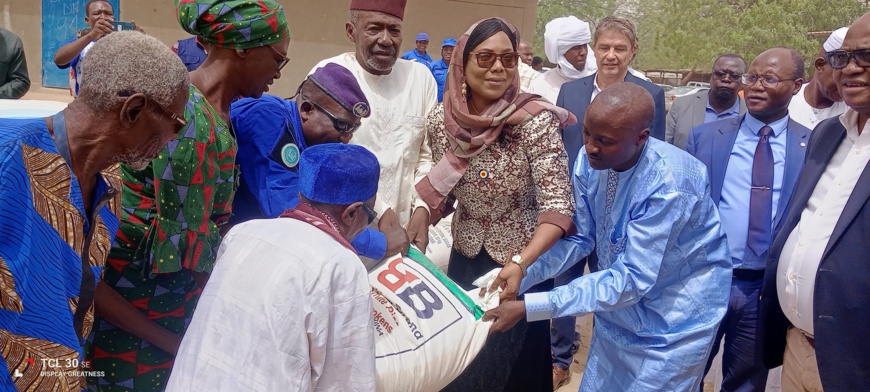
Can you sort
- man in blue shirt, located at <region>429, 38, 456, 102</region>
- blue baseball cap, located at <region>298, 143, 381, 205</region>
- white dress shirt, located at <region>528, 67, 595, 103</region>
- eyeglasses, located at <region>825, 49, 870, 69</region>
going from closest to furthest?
blue baseball cap, located at <region>298, 143, 381, 205</region> → eyeglasses, located at <region>825, 49, 870, 69</region> → white dress shirt, located at <region>528, 67, 595, 103</region> → man in blue shirt, located at <region>429, 38, 456, 102</region>

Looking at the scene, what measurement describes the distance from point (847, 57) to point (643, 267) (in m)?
1.05

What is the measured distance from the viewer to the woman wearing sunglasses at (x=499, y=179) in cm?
302

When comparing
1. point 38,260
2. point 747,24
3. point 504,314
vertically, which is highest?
point 747,24

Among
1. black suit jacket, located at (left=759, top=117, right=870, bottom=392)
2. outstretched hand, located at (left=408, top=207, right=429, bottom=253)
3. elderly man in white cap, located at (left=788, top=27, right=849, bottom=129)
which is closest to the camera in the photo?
black suit jacket, located at (left=759, top=117, right=870, bottom=392)

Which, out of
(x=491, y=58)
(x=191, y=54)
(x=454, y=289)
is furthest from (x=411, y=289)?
(x=191, y=54)

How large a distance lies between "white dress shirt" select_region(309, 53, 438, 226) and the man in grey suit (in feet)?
8.32

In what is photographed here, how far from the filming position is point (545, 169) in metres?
3.01

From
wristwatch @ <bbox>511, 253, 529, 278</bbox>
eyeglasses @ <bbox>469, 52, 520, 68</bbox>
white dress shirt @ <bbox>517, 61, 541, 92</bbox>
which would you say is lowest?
wristwatch @ <bbox>511, 253, 529, 278</bbox>

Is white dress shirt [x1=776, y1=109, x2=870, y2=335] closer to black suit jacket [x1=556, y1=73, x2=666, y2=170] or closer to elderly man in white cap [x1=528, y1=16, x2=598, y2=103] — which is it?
black suit jacket [x1=556, y1=73, x2=666, y2=170]

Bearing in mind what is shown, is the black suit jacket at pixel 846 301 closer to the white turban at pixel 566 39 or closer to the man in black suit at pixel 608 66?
the man in black suit at pixel 608 66

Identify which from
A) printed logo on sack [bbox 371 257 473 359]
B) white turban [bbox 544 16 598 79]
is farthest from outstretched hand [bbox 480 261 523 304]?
white turban [bbox 544 16 598 79]

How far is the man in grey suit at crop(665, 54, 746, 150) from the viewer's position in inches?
217

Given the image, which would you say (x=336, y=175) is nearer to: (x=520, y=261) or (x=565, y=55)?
(x=520, y=261)

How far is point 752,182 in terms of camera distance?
3.57m
